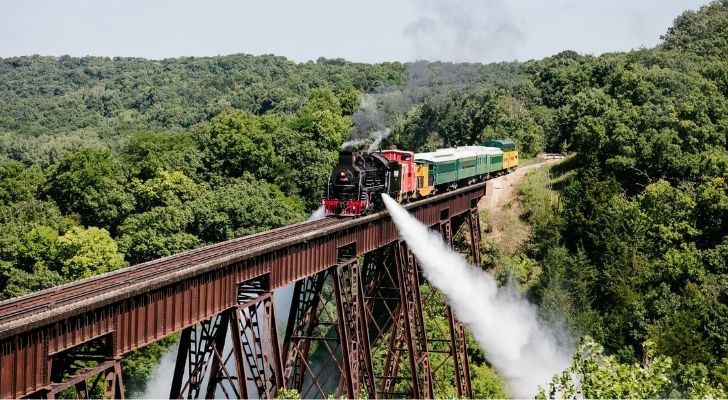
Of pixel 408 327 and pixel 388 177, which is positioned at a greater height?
pixel 388 177

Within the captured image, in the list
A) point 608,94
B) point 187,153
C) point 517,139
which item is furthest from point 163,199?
point 608,94

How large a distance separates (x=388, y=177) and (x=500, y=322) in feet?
66.5

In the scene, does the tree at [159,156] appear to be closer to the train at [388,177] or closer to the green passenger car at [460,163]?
the green passenger car at [460,163]

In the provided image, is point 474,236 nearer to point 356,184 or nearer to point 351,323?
point 356,184

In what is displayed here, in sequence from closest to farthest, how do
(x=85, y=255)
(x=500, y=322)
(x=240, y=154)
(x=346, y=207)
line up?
(x=346, y=207), (x=85, y=255), (x=500, y=322), (x=240, y=154)

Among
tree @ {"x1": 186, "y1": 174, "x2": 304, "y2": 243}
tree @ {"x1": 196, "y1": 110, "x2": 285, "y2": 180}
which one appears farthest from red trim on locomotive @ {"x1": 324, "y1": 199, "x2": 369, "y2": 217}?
tree @ {"x1": 196, "y1": 110, "x2": 285, "y2": 180}

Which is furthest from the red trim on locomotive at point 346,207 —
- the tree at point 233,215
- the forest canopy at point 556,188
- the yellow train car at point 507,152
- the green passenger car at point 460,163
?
the yellow train car at point 507,152

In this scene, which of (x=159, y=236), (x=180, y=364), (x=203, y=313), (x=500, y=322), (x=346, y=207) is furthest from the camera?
(x=159, y=236)

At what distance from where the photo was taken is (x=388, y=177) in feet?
110

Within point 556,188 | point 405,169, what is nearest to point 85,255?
point 405,169

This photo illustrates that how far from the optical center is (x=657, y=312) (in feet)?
149

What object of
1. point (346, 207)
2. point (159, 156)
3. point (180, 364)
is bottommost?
point (180, 364)

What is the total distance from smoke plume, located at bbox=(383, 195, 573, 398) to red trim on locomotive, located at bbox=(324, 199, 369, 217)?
29.3 feet

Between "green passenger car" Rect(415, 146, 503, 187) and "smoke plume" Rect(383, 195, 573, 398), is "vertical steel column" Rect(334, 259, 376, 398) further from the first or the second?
"green passenger car" Rect(415, 146, 503, 187)
